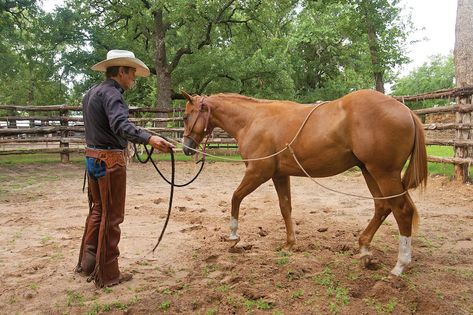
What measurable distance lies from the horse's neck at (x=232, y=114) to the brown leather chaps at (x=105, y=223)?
1.64 meters

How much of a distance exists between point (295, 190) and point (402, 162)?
4550mm

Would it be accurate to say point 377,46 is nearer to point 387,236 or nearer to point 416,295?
point 387,236

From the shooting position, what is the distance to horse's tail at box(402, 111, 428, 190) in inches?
141

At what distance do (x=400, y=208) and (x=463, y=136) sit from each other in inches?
214

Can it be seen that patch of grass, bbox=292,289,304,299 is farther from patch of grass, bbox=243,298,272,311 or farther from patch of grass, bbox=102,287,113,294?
patch of grass, bbox=102,287,113,294

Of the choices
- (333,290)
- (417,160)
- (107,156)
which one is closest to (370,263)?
(333,290)

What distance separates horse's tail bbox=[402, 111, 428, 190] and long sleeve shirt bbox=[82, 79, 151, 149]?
2462 millimetres

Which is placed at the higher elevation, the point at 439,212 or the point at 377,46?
the point at 377,46

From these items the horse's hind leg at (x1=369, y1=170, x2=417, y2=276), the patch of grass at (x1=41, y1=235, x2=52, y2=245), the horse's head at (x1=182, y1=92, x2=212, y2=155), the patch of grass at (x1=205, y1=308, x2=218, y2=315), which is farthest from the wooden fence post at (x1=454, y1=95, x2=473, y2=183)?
the patch of grass at (x1=41, y1=235, x2=52, y2=245)

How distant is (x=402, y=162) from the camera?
355 centimetres

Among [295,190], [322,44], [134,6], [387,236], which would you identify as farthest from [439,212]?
[322,44]

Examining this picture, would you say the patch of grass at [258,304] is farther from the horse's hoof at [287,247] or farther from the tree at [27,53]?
the tree at [27,53]

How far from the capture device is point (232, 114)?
187 inches

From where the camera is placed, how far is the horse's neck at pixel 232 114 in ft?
15.4
